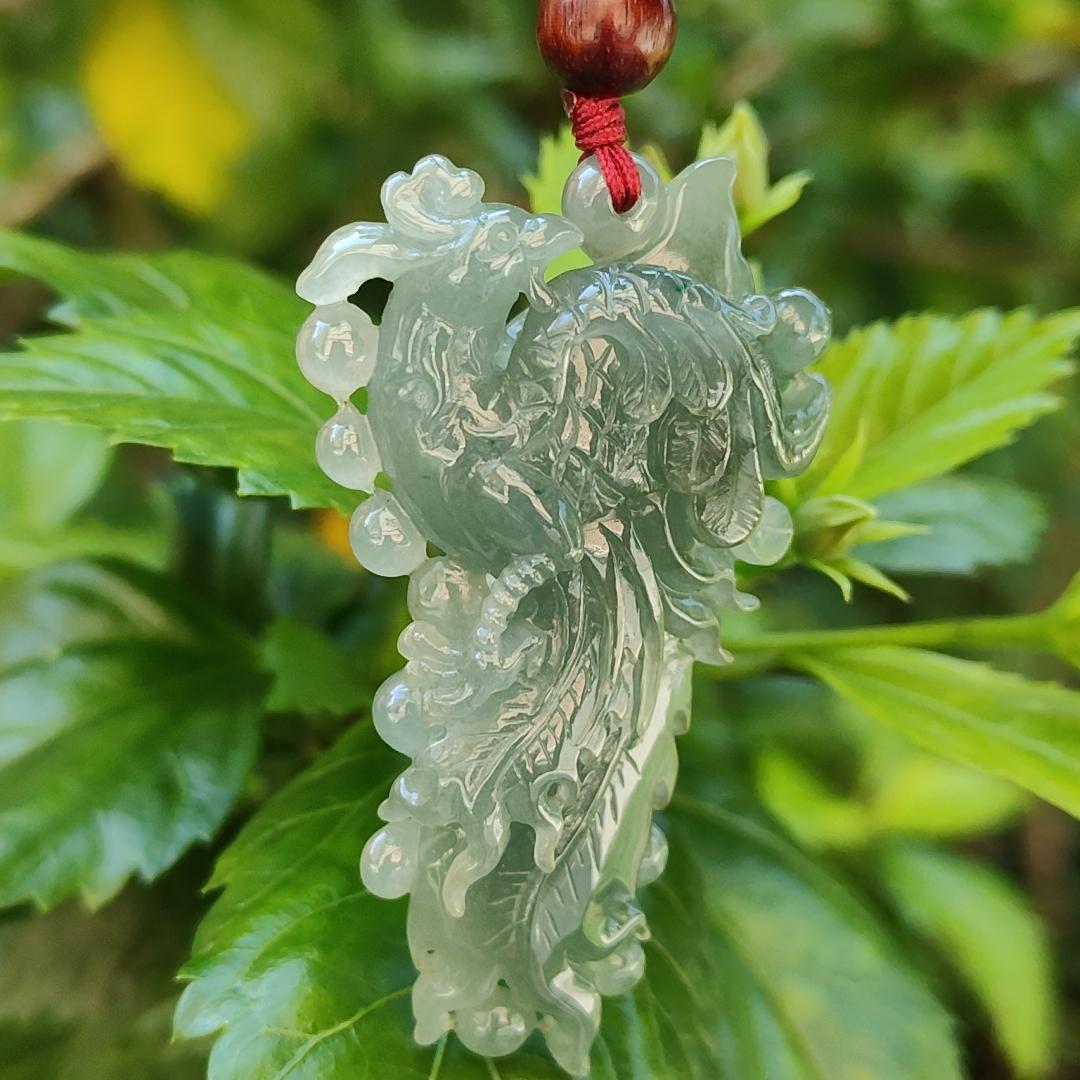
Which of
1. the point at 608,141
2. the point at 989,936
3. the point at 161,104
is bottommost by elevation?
the point at 989,936

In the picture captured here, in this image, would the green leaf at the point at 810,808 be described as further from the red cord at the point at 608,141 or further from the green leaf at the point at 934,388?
the red cord at the point at 608,141

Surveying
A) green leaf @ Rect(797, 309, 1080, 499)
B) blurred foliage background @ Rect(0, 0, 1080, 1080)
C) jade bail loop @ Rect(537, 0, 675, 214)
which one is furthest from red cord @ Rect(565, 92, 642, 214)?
blurred foliage background @ Rect(0, 0, 1080, 1080)

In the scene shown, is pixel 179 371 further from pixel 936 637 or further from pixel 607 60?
pixel 936 637

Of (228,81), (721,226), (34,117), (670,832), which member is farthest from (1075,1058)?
(34,117)

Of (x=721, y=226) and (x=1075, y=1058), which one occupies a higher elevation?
(x=721, y=226)

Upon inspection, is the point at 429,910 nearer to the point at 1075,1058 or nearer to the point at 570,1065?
the point at 570,1065

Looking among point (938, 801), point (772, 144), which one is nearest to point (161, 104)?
point (772, 144)
